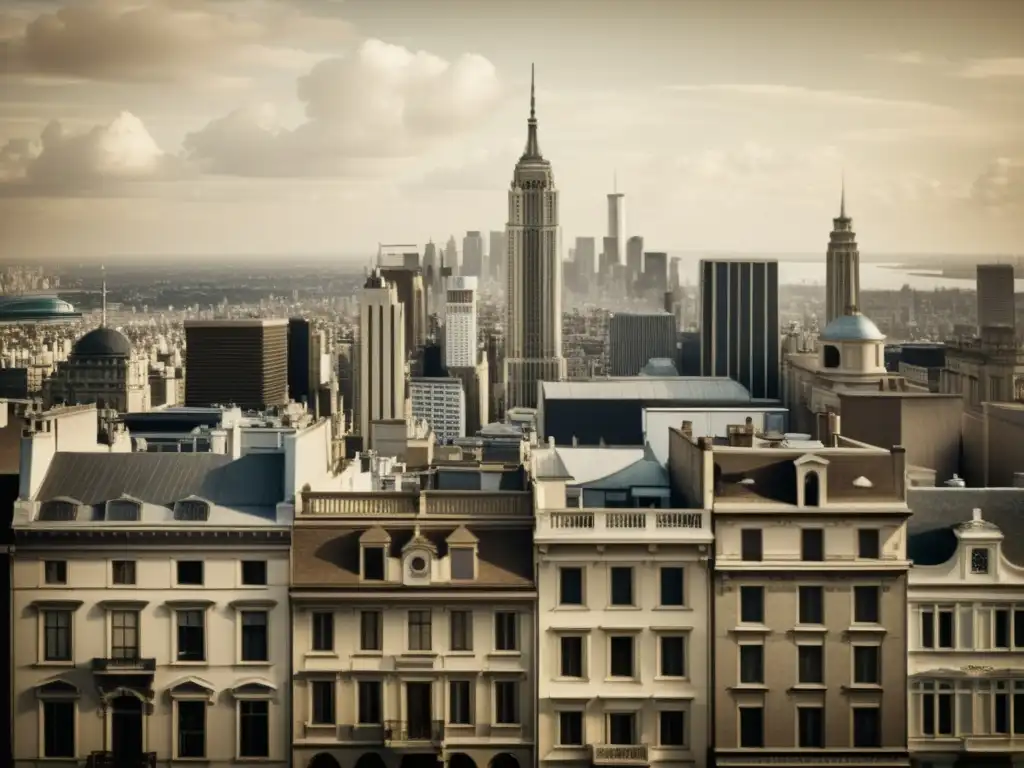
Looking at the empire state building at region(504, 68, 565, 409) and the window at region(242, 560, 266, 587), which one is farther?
the empire state building at region(504, 68, 565, 409)

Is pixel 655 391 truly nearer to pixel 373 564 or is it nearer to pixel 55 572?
pixel 373 564

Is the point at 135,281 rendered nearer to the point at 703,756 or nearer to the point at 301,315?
the point at 301,315

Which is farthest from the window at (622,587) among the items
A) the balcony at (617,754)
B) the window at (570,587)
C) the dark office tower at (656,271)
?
the dark office tower at (656,271)

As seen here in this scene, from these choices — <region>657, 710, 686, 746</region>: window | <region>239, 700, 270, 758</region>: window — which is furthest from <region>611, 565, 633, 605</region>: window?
<region>239, 700, 270, 758</region>: window

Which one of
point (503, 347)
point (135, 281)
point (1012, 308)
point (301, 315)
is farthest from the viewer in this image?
point (503, 347)

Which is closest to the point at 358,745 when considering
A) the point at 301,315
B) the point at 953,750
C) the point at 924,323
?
the point at 953,750

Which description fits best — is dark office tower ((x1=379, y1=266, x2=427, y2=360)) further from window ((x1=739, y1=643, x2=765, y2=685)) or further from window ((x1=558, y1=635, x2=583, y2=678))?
window ((x1=739, y1=643, x2=765, y2=685))

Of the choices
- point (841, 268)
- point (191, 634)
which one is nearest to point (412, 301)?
point (841, 268)
